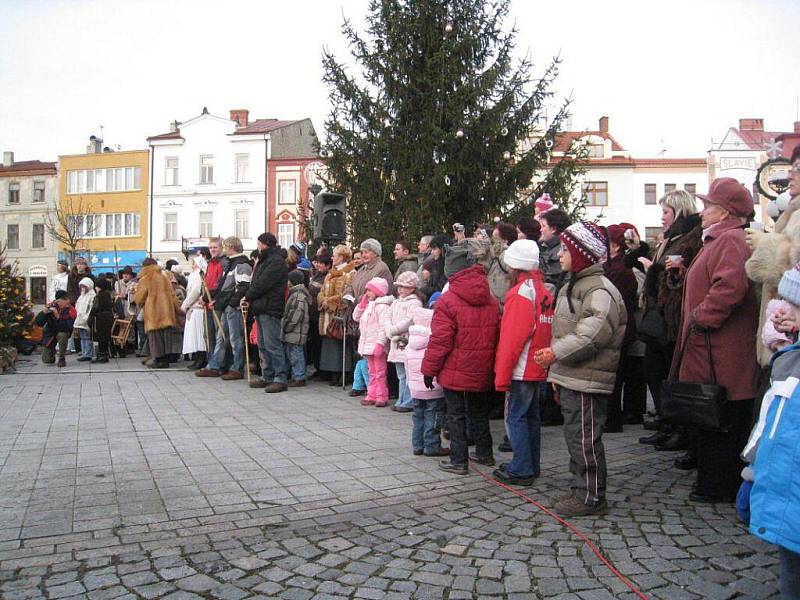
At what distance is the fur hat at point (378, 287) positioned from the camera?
9.59 metres

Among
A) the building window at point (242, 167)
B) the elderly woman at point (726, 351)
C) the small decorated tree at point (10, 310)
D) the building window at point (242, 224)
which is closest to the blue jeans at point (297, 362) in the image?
the small decorated tree at point (10, 310)

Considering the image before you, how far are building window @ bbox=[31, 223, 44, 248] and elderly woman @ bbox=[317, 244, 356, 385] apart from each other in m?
58.3

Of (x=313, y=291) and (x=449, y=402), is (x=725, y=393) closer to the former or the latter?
(x=449, y=402)

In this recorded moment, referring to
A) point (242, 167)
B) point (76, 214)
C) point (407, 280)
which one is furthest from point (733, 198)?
point (76, 214)

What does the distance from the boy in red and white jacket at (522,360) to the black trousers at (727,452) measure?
4.25 feet

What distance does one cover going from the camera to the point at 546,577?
152 inches

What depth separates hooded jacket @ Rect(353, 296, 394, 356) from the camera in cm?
943

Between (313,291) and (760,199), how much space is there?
5385 cm

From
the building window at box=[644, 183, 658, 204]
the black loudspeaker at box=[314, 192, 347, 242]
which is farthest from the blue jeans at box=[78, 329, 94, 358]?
the building window at box=[644, 183, 658, 204]

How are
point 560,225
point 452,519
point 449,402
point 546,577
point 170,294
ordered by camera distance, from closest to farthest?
point 546,577 → point 452,519 → point 449,402 → point 560,225 → point 170,294

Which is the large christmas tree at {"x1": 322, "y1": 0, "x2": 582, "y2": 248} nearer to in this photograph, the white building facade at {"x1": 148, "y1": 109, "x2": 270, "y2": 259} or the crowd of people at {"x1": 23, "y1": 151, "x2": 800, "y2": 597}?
the crowd of people at {"x1": 23, "y1": 151, "x2": 800, "y2": 597}

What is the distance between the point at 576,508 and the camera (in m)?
4.88

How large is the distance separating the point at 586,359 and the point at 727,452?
4.21 ft

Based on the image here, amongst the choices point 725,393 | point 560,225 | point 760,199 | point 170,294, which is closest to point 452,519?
point 725,393
